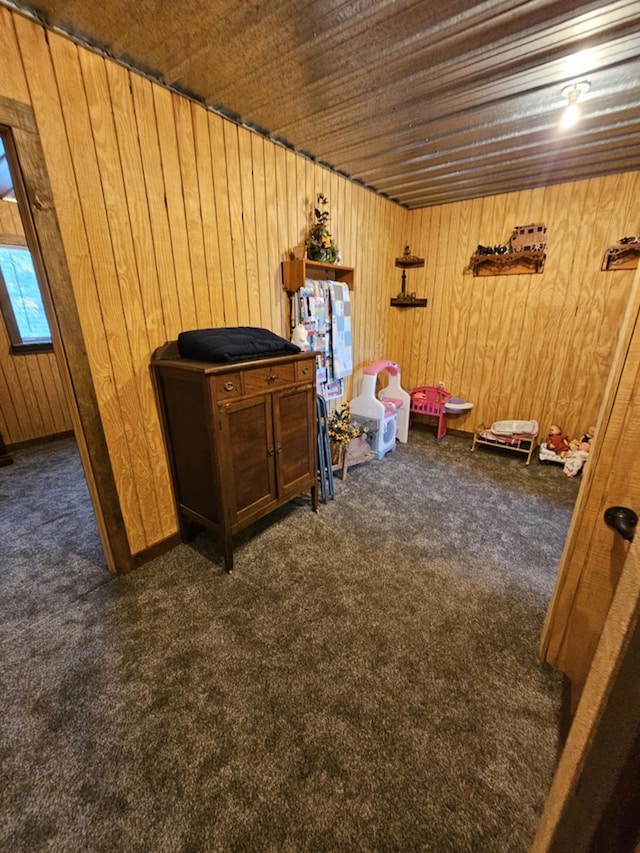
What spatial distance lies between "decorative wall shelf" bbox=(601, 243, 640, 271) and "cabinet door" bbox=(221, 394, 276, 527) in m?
3.30

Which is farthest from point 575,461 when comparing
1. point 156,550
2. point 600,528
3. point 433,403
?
point 156,550

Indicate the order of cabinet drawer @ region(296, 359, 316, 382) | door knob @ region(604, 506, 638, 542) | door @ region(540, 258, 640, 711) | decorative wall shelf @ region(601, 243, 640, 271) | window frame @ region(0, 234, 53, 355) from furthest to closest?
1. window frame @ region(0, 234, 53, 355)
2. decorative wall shelf @ region(601, 243, 640, 271)
3. cabinet drawer @ region(296, 359, 316, 382)
4. door @ region(540, 258, 640, 711)
5. door knob @ region(604, 506, 638, 542)

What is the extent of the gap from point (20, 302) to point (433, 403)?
4.71m

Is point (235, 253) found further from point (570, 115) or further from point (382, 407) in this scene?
point (570, 115)

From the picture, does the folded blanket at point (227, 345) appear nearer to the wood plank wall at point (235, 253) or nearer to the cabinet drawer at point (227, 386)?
the cabinet drawer at point (227, 386)

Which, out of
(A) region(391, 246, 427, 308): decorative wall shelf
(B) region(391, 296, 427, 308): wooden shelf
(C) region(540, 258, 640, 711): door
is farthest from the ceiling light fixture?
(B) region(391, 296, 427, 308): wooden shelf

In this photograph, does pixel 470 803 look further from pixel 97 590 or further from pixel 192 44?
pixel 192 44

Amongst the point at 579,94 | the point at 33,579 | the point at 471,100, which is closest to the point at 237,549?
the point at 33,579

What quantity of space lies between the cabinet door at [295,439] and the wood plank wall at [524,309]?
7.97 feet

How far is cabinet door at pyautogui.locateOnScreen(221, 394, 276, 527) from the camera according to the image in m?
1.80

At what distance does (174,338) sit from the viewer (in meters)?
1.99

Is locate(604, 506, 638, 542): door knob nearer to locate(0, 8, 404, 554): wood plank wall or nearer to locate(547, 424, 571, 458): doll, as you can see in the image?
locate(0, 8, 404, 554): wood plank wall

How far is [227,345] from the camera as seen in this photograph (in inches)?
70.1

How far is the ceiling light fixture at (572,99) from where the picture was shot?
1735mm
